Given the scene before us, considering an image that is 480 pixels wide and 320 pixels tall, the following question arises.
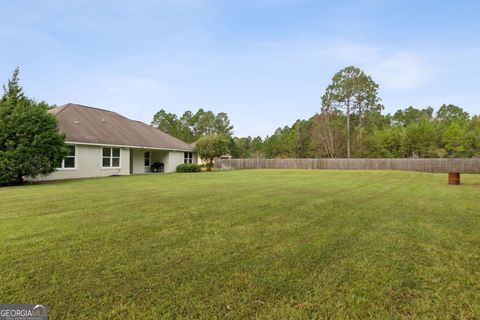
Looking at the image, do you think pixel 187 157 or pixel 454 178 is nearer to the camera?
pixel 454 178

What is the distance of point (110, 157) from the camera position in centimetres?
1859

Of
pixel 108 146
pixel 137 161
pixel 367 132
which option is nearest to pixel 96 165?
pixel 108 146

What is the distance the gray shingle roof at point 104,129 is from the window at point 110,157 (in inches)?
25.4

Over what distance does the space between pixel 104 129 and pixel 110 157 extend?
275cm

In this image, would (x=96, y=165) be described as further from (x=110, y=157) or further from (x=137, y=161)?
(x=137, y=161)

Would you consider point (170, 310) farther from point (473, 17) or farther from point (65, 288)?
point (473, 17)

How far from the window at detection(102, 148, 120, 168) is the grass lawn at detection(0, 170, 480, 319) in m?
13.3

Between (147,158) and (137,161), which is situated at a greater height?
(147,158)

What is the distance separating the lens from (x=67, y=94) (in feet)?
80.6

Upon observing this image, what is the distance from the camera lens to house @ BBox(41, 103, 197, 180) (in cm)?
1627

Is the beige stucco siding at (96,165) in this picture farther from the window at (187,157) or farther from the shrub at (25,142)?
the window at (187,157)

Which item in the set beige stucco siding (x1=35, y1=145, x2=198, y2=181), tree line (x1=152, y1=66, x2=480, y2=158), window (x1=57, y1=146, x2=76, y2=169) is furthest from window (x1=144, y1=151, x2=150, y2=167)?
tree line (x1=152, y1=66, x2=480, y2=158)

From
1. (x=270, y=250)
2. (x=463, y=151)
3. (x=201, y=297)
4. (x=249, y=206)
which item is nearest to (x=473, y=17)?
(x=249, y=206)

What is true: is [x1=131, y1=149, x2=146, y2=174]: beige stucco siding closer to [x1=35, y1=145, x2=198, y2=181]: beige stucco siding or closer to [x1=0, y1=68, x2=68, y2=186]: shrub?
[x1=35, y1=145, x2=198, y2=181]: beige stucco siding
